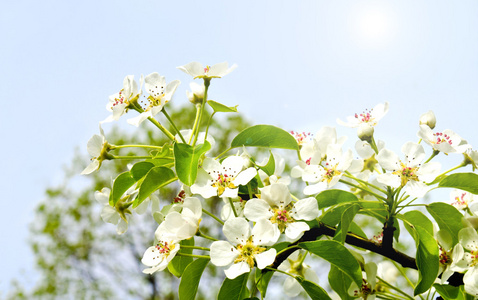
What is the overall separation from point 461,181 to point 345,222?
39cm

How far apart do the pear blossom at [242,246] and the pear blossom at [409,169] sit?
373mm

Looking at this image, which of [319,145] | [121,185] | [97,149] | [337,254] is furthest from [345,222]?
[97,149]

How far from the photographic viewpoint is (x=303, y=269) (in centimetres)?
169

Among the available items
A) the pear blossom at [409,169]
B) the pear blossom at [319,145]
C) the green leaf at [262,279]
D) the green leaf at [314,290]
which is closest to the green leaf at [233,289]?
the green leaf at [262,279]

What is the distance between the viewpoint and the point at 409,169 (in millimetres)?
1374

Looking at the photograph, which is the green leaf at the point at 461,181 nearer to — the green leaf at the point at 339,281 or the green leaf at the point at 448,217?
the green leaf at the point at 448,217

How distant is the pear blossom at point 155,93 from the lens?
55.0 inches

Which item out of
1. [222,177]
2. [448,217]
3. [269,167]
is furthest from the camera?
[269,167]

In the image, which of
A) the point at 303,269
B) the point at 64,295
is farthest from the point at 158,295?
the point at 303,269

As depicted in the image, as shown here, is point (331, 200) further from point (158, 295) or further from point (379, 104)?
point (158, 295)

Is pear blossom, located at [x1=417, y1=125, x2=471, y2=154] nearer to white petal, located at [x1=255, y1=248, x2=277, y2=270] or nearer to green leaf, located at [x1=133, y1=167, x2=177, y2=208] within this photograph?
white petal, located at [x1=255, y1=248, x2=277, y2=270]

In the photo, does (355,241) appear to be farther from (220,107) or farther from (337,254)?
(220,107)

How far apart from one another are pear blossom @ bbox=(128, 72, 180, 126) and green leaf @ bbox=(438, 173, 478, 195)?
0.85 metres

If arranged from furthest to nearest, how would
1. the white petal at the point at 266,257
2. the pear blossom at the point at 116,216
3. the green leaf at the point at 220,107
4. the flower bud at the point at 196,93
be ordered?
1. the flower bud at the point at 196,93
2. the pear blossom at the point at 116,216
3. the green leaf at the point at 220,107
4. the white petal at the point at 266,257
